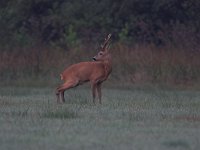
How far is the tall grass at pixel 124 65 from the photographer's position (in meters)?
28.1

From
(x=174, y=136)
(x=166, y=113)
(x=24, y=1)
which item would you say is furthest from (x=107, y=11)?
(x=174, y=136)

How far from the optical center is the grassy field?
1209 cm

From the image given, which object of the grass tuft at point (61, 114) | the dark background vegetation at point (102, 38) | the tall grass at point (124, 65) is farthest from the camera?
the dark background vegetation at point (102, 38)

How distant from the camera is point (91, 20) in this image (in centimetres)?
4259

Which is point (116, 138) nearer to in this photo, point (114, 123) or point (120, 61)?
point (114, 123)

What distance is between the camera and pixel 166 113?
647 inches

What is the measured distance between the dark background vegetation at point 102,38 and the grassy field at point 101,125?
8061 millimetres

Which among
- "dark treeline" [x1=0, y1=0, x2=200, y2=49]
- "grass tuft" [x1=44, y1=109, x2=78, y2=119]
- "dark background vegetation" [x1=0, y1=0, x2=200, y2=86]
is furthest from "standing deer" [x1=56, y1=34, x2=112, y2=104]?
"dark treeline" [x1=0, y1=0, x2=200, y2=49]

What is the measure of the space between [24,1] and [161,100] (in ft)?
79.9

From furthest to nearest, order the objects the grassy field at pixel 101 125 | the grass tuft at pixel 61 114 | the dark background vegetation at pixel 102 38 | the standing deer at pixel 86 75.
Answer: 1. the dark background vegetation at pixel 102 38
2. the standing deer at pixel 86 75
3. the grass tuft at pixel 61 114
4. the grassy field at pixel 101 125

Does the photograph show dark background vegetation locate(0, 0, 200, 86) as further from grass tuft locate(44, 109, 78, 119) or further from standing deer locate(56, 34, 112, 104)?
grass tuft locate(44, 109, 78, 119)

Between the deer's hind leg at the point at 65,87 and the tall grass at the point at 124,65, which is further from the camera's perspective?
the tall grass at the point at 124,65

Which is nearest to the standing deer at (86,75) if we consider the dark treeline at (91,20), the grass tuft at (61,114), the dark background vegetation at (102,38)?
the grass tuft at (61,114)

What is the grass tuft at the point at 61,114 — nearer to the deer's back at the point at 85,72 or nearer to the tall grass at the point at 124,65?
the deer's back at the point at 85,72
